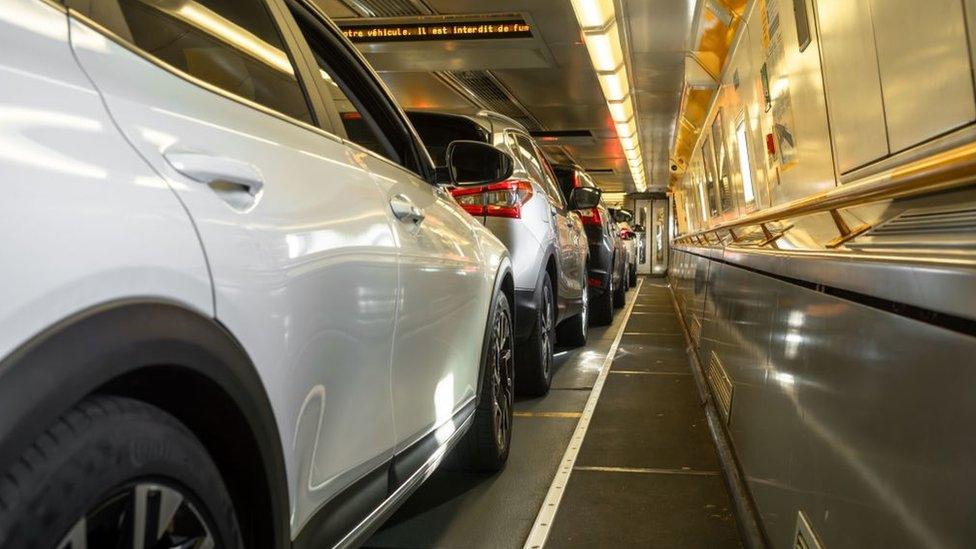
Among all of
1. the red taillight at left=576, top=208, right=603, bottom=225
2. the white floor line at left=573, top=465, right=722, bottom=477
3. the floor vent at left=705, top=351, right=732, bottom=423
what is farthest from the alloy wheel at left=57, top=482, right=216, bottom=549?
the red taillight at left=576, top=208, right=603, bottom=225

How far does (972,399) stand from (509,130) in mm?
3997

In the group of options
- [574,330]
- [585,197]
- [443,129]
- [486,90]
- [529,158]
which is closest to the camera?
[443,129]

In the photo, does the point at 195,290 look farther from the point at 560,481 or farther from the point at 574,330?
the point at 574,330

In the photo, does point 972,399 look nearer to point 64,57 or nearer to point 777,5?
point 64,57

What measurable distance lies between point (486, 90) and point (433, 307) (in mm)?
10747

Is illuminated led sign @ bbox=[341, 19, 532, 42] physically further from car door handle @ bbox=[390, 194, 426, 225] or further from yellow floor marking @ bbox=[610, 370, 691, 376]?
car door handle @ bbox=[390, 194, 426, 225]

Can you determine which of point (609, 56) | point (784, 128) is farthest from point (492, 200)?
point (609, 56)

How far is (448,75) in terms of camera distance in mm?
11492

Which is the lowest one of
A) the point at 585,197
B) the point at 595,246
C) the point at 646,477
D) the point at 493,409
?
the point at 646,477

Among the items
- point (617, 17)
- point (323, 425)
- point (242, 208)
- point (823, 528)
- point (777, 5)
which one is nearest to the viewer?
point (242, 208)

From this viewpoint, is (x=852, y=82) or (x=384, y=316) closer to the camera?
(x=384, y=316)

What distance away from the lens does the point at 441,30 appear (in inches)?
350

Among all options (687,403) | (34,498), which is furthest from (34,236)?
(687,403)

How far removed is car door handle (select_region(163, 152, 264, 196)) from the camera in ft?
3.85
